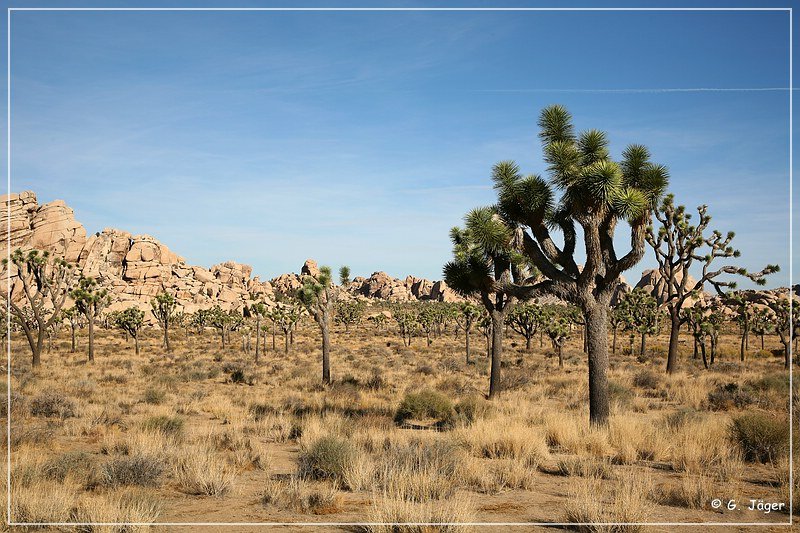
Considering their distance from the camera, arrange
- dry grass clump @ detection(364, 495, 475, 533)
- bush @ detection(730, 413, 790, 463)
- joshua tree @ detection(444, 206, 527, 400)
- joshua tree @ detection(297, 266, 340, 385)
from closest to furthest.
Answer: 1. dry grass clump @ detection(364, 495, 475, 533)
2. bush @ detection(730, 413, 790, 463)
3. joshua tree @ detection(444, 206, 527, 400)
4. joshua tree @ detection(297, 266, 340, 385)

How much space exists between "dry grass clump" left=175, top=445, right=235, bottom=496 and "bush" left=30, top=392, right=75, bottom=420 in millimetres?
7274

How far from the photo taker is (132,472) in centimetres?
793

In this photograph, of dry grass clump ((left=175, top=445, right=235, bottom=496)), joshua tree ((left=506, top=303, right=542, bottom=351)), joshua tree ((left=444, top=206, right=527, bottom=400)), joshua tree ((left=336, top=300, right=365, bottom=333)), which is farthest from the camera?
joshua tree ((left=336, top=300, right=365, bottom=333))

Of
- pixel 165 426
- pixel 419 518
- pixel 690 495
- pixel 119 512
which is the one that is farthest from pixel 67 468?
pixel 690 495

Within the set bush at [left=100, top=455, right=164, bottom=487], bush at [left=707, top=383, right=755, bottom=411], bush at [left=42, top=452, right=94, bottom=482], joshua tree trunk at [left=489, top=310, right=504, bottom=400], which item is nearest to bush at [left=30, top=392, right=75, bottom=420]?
bush at [left=42, top=452, right=94, bottom=482]

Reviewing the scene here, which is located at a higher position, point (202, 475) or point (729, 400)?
point (202, 475)

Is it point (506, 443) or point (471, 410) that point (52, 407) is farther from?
point (506, 443)

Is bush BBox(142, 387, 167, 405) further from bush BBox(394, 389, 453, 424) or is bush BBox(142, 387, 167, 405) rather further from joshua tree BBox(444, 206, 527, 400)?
joshua tree BBox(444, 206, 527, 400)

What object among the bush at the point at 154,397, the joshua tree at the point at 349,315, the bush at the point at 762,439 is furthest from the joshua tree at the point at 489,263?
the joshua tree at the point at 349,315

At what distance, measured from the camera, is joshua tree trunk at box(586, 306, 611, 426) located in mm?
11516

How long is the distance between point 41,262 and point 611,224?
Answer: 101 ft

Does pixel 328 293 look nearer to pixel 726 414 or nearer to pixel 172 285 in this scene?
pixel 726 414

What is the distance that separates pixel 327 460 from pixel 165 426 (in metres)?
5.19

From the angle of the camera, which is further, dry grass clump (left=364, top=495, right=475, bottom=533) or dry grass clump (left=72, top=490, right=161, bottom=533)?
dry grass clump (left=72, top=490, right=161, bottom=533)
